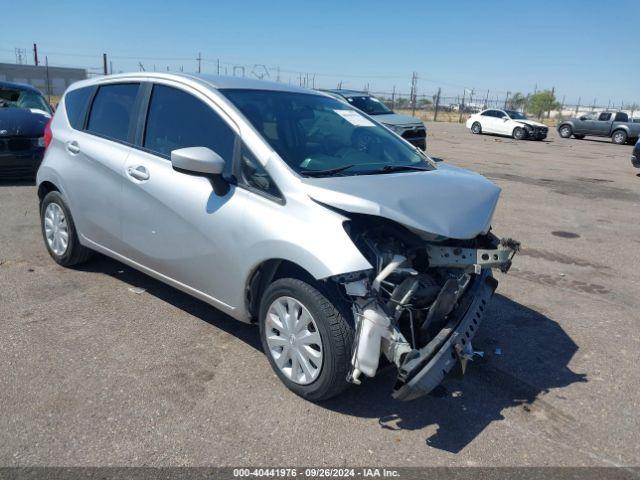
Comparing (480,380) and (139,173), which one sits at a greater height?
(139,173)

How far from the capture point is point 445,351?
307 centimetres

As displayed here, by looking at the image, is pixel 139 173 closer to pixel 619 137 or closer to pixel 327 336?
pixel 327 336

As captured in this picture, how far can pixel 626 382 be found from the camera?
3730 millimetres

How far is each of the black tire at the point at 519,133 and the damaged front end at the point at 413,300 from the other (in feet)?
86.2

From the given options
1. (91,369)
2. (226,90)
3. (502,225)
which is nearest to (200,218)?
(226,90)

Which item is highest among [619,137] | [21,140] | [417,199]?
[417,199]

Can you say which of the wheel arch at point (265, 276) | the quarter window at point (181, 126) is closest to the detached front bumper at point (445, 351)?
the wheel arch at point (265, 276)

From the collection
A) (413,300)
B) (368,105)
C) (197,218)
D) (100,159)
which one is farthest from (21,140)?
(368,105)

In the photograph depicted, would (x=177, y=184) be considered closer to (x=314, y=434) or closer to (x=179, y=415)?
(x=179, y=415)

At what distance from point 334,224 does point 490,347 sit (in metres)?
1.84

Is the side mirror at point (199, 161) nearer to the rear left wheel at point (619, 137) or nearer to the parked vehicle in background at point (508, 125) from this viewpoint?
the parked vehicle in background at point (508, 125)

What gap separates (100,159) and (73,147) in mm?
538

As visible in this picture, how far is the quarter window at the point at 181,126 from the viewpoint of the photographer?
3.75 meters

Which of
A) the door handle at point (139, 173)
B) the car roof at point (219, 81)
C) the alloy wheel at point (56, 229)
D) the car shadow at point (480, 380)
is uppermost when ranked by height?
the car roof at point (219, 81)
